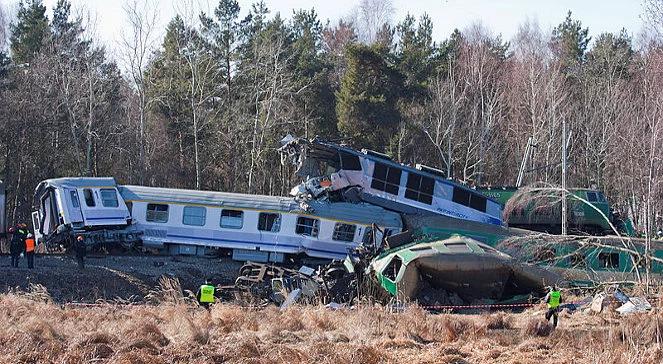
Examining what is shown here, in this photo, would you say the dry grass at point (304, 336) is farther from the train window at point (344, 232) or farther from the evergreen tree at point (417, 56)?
the evergreen tree at point (417, 56)

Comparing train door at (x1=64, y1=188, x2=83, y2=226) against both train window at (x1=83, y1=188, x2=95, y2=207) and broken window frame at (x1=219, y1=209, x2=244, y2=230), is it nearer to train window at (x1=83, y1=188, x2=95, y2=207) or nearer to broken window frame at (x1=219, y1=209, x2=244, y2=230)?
train window at (x1=83, y1=188, x2=95, y2=207)

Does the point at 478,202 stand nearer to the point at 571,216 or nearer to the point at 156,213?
the point at 571,216

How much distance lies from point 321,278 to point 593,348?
945 centimetres

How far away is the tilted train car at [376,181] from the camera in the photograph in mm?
29641

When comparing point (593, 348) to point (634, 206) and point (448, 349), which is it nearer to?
point (448, 349)

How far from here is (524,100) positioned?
49031 mm

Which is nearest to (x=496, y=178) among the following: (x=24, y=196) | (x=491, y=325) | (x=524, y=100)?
(x=524, y=100)

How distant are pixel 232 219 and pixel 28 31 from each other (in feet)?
87.7

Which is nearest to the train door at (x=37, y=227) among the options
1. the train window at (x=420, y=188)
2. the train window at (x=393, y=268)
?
the train window at (x=393, y=268)

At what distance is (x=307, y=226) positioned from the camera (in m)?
27.7

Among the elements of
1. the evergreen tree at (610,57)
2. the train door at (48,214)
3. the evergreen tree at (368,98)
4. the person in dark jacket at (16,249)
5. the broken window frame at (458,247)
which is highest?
the evergreen tree at (610,57)

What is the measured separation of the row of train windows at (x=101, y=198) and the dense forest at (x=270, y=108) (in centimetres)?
1246

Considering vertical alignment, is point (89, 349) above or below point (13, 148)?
below

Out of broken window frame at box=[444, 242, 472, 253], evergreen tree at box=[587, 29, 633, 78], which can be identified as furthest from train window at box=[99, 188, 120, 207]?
evergreen tree at box=[587, 29, 633, 78]
